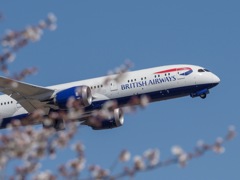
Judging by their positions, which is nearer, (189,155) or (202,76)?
(189,155)

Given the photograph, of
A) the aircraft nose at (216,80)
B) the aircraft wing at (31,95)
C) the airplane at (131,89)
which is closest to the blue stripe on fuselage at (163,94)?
the airplane at (131,89)

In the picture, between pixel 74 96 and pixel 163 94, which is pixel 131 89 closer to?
pixel 163 94

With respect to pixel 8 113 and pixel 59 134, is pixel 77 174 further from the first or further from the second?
pixel 8 113

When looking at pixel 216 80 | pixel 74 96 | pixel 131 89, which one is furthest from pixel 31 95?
pixel 216 80

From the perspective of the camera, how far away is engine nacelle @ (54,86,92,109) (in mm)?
56750

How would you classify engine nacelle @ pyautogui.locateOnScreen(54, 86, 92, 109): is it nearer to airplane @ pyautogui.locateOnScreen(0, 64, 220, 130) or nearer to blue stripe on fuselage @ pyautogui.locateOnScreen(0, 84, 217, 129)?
airplane @ pyautogui.locateOnScreen(0, 64, 220, 130)

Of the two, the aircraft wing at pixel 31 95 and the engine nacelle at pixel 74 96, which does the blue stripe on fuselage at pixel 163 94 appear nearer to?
the engine nacelle at pixel 74 96

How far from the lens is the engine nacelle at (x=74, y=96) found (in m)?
56.8

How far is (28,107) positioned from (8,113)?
4.14 metres

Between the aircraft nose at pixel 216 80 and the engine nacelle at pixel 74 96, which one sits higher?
the aircraft nose at pixel 216 80

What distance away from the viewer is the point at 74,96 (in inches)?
2266

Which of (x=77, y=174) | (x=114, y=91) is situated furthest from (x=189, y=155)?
(x=114, y=91)

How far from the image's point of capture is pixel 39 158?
1112 cm

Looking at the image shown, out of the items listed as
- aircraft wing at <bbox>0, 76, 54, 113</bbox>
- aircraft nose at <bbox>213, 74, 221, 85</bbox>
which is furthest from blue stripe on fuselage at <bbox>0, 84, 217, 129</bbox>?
aircraft wing at <bbox>0, 76, 54, 113</bbox>
